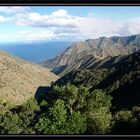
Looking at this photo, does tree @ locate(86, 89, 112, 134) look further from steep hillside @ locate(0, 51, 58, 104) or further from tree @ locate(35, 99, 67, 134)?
steep hillside @ locate(0, 51, 58, 104)

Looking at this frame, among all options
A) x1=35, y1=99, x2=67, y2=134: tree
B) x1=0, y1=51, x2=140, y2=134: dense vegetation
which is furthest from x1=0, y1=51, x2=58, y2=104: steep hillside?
x1=35, y1=99, x2=67, y2=134: tree

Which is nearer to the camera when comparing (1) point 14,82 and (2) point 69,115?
(2) point 69,115

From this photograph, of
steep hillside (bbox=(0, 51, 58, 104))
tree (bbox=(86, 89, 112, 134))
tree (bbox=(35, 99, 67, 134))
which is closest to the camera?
tree (bbox=(86, 89, 112, 134))

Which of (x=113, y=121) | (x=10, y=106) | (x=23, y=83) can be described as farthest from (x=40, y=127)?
(x=23, y=83)

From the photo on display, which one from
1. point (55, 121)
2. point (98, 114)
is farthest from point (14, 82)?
point (55, 121)

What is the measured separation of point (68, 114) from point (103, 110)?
2.67 metres

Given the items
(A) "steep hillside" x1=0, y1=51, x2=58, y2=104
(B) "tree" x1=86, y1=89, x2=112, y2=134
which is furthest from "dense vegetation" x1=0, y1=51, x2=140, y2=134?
(A) "steep hillside" x1=0, y1=51, x2=58, y2=104

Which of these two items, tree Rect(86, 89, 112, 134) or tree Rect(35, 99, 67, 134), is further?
tree Rect(35, 99, 67, 134)

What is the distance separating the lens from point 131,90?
40.7m

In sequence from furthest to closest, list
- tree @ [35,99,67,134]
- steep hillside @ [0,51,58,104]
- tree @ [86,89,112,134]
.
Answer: steep hillside @ [0,51,58,104] < tree @ [35,99,67,134] < tree @ [86,89,112,134]

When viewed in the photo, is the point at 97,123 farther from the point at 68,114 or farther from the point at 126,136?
the point at 126,136

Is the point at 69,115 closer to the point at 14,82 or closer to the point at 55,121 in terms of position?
the point at 55,121

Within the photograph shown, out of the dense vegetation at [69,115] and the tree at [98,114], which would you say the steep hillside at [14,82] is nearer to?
the dense vegetation at [69,115]

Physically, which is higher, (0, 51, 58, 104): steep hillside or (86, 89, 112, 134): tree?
(0, 51, 58, 104): steep hillside
